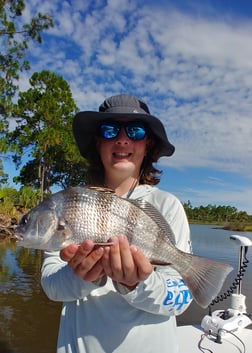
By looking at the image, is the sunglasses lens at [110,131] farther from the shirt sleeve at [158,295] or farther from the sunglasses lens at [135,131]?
the shirt sleeve at [158,295]

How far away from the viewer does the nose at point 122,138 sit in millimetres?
1859

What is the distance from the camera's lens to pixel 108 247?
1494mm

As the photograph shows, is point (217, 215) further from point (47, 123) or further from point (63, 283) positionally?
point (63, 283)

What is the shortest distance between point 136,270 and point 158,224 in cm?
25

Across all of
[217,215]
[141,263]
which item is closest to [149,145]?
[141,263]

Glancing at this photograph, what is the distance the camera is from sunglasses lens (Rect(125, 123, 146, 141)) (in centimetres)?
188

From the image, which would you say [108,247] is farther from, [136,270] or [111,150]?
[111,150]

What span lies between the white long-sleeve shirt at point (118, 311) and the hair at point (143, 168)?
0.51 metres

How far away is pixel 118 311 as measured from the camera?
5.35 ft

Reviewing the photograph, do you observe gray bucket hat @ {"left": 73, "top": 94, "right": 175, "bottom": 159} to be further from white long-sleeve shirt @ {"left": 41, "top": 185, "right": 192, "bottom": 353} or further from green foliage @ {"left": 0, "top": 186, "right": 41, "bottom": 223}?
green foliage @ {"left": 0, "top": 186, "right": 41, "bottom": 223}

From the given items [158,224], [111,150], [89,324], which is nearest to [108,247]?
[158,224]

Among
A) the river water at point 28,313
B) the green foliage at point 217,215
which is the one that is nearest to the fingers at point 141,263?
the river water at point 28,313

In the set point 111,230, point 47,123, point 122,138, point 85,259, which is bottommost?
point 85,259

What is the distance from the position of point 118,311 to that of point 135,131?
0.91m
